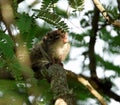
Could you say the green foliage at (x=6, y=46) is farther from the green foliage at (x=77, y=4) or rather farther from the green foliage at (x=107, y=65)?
the green foliage at (x=107, y=65)

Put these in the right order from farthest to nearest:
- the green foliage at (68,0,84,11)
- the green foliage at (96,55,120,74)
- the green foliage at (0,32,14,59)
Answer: the green foliage at (96,55,120,74)
the green foliage at (68,0,84,11)
the green foliage at (0,32,14,59)

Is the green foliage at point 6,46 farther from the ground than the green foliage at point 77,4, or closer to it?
farther from the ground

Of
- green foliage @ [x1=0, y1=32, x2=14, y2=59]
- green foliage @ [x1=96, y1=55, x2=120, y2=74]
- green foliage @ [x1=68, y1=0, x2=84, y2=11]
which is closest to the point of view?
green foliage @ [x1=0, y1=32, x2=14, y2=59]

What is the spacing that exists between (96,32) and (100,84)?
51 centimetres

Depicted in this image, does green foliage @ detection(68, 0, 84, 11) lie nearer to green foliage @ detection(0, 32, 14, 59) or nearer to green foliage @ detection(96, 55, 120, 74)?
green foliage @ detection(0, 32, 14, 59)

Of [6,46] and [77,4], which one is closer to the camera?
[6,46]

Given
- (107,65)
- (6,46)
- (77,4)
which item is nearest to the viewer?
(6,46)

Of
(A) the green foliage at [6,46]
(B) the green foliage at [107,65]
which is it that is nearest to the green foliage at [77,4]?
(A) the green foliage at [6,46]

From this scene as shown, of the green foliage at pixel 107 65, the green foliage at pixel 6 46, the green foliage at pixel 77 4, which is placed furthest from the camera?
the green foliage at pixel 107 65

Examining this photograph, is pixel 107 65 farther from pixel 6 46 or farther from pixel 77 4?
pixel 6 46

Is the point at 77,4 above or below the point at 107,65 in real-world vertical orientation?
above

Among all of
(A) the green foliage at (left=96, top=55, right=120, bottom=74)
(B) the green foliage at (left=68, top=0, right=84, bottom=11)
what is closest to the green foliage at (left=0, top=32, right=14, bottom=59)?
(B) the green foliage at (left=68, top=0, right=84, bottom=11)

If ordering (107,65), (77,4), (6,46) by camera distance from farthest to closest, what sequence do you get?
(107,65)
(77,4)
(6,46)

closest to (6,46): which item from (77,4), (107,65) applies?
(77,4)
